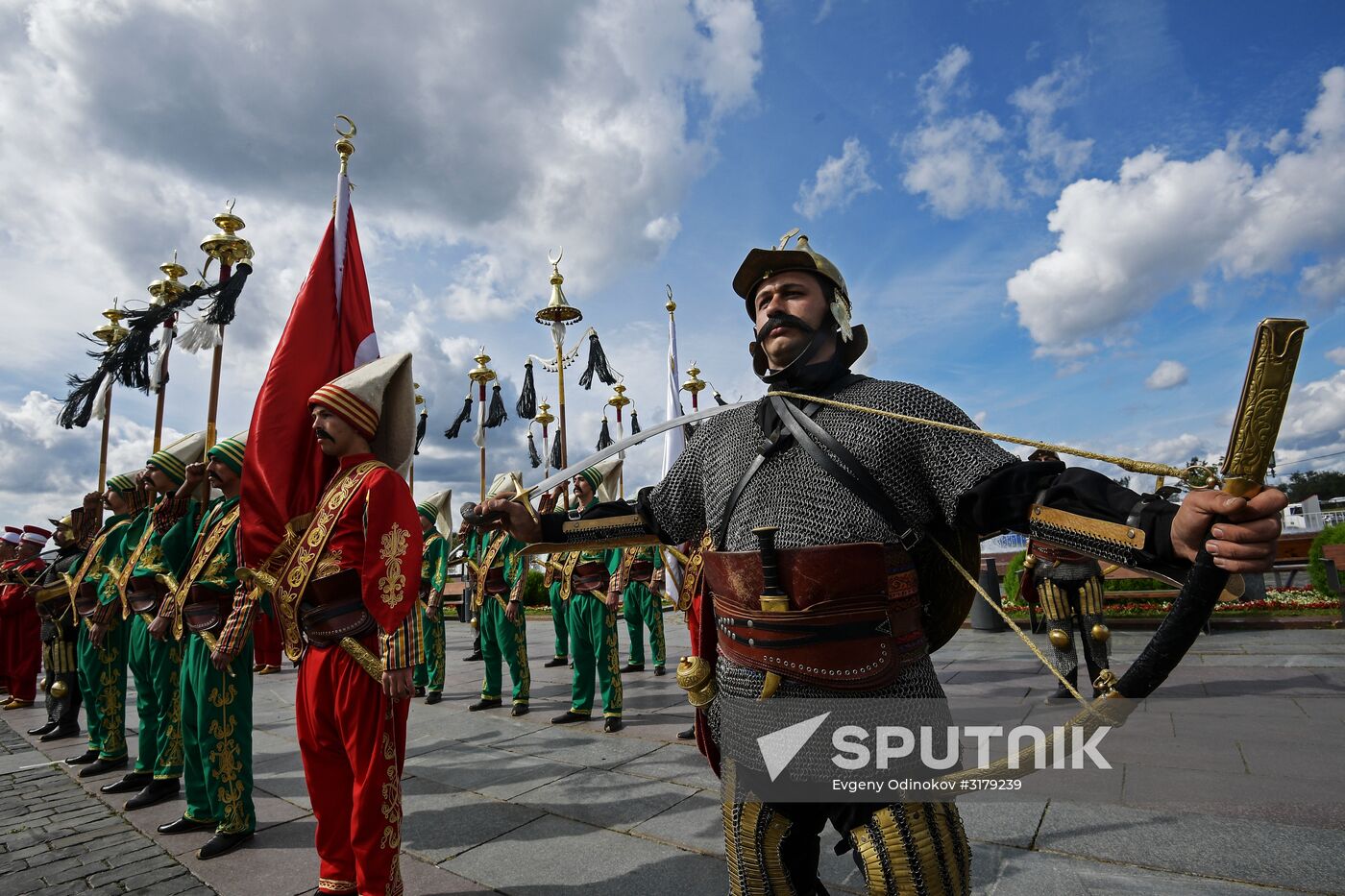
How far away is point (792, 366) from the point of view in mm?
2168

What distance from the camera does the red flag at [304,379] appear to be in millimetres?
3395

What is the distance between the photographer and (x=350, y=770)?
9.59 ft

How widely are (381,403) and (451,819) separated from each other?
8.18 ft

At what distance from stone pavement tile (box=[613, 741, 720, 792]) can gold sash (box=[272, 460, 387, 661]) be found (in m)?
2.51

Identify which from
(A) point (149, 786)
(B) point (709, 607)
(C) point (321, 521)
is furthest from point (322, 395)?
(A) point (149, 786)

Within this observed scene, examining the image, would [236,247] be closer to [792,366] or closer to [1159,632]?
[792,366]

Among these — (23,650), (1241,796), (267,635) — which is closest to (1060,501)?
(1241,796)

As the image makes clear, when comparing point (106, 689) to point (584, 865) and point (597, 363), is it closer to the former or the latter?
point (584, 865)

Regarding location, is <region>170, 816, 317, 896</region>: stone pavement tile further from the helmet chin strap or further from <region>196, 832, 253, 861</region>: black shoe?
the helmet chin strap

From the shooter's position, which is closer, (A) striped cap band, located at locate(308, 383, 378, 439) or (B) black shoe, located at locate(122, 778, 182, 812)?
(A) striped cap band, located at locate(308, 383, 378, 439)

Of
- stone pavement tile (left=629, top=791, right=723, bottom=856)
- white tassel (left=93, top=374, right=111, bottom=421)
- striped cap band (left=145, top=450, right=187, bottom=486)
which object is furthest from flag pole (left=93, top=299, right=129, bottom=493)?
stone pavement tile (left=629, top=791, right=723, bottom=856)

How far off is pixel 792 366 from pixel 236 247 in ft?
18.4

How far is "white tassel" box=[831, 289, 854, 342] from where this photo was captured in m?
2.22

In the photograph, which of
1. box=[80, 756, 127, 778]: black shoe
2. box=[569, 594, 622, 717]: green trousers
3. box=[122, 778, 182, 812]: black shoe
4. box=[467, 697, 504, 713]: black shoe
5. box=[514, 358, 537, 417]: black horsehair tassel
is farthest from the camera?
box=[514, 358, 537, 417]: black horsehair tassel
